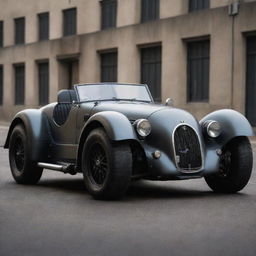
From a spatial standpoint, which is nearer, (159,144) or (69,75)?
(159,144)

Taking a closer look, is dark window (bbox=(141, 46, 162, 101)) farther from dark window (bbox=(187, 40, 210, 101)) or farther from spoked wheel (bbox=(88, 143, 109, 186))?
spoked wheel (bbox=(88, 143, 109, 186))

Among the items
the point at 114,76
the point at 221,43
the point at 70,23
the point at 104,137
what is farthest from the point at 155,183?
the point at 70,23

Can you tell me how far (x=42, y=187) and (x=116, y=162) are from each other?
2378 millimetres

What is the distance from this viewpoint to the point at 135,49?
31391 millimetres

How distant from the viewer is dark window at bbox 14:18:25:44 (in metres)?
40.8

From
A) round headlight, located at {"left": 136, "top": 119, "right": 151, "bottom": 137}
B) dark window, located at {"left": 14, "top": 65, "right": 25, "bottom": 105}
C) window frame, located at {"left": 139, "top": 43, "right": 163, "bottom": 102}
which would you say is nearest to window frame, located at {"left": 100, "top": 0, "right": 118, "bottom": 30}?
window frame, located at {"left": 139, "top": 43, "right": 163, "bottom": 102}

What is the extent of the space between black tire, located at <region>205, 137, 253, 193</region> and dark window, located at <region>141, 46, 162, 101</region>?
2114 cm

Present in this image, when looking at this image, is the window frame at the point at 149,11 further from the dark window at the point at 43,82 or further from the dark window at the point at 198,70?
the dark window at the point at 43,82

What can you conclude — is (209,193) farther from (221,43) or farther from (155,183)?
(221,43)

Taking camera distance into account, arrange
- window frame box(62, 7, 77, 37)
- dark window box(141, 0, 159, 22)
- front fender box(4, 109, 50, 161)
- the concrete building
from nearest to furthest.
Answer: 1. front fender box(4, 109, 50, 161)
2. the concrete building
3. dark window box(141, 0, 159, 22)
4. window frame box(62, 7, 77, 37)

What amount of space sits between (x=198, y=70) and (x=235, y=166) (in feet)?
63.1

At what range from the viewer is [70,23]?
36656 mm

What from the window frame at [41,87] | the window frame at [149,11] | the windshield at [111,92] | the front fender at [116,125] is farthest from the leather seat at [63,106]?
the window frame at [41,87]

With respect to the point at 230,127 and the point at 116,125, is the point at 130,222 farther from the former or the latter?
the point at 230,127
